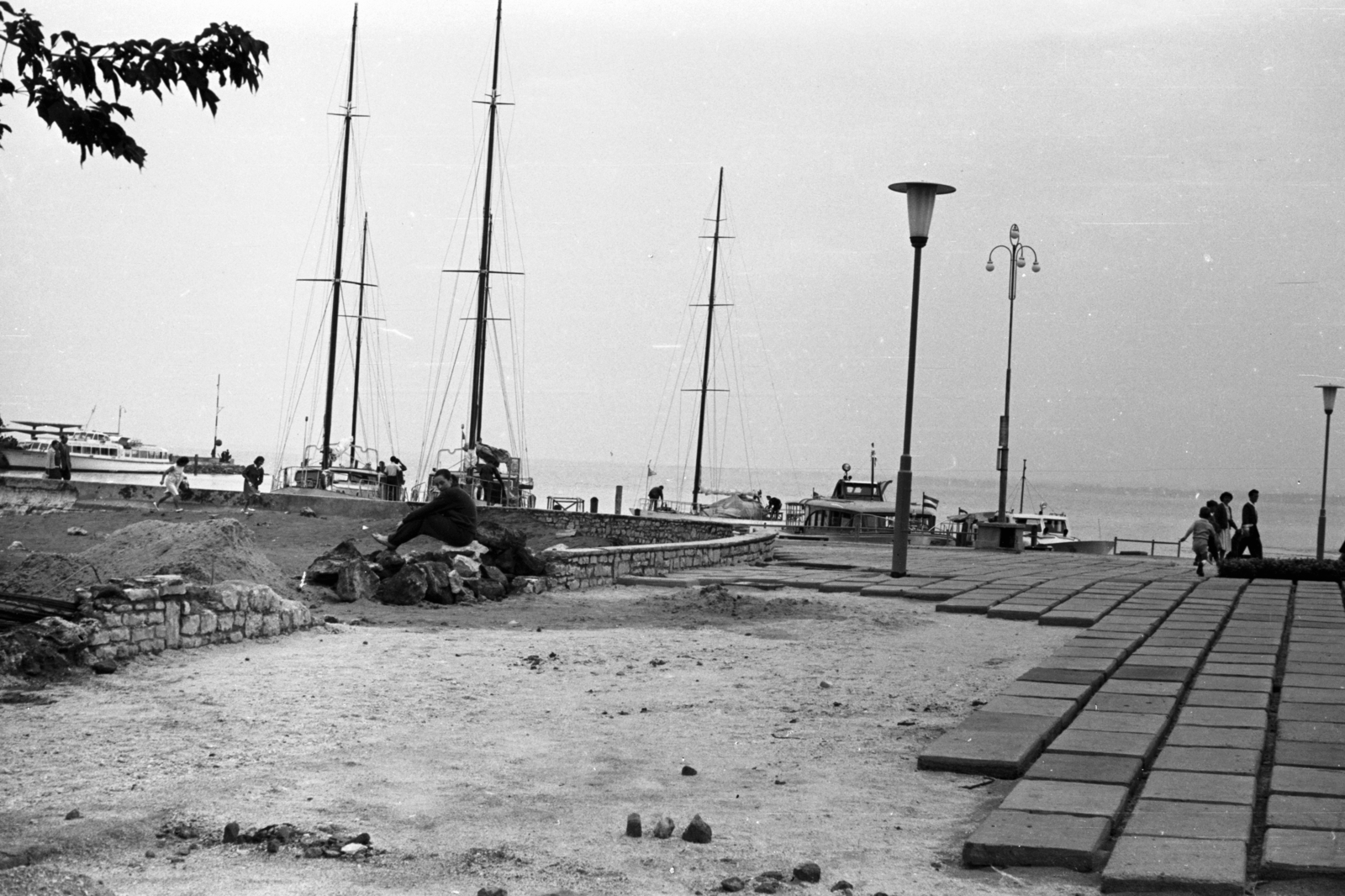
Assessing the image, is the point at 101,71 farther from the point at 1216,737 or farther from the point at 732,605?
the point at 732,605

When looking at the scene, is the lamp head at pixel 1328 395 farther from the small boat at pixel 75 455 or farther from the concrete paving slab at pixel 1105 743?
the small boat at pixel 75 455

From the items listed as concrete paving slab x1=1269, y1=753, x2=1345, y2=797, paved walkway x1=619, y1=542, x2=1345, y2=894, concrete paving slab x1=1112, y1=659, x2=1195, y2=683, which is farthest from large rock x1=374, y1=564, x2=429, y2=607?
concrete paving slab x1=1269, y1=753, x2=1345, y2=797

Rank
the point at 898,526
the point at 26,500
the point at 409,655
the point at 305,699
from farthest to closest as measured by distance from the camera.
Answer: the point at 26,500 → the point at 898,526 → the point at 409,655 → the point at 305,699

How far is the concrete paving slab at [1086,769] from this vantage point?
220 inches

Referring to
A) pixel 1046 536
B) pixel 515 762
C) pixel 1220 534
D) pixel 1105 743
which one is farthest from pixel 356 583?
pixel 1046 536

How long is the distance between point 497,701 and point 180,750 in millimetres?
2065

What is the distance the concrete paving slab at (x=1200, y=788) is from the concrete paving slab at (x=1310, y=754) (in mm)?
505

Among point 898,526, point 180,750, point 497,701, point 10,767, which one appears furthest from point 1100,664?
point 898,526

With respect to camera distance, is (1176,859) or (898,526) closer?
(1176,859)

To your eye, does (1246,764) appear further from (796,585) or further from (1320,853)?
(796,585)

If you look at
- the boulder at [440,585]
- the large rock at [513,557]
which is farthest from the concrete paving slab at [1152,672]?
the large rock at [513,557]

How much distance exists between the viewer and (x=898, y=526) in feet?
55.8

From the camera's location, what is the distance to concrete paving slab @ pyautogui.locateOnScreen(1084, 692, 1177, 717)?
719 cm

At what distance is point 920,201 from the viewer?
663 inches
